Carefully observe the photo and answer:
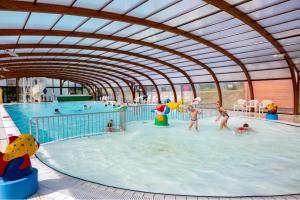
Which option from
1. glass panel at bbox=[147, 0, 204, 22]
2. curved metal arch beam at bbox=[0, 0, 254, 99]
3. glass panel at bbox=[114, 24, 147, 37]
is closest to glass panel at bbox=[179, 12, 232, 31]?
curved metal arch beam at bbox=[0, 0, 254, 99]

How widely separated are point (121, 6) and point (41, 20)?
4193mm

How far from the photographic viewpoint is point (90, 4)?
30.0ft

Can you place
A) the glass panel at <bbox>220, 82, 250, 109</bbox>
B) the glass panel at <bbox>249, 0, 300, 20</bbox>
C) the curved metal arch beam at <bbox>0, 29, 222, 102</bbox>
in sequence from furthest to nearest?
the glass panel at <bbox>220, 82, 250, 109</bbox>, the curved metal arch beam at <bbox>0, 29, 222, 102</bbox>, the glass panel at <bbox>249, 0, 300, 20</bbox>

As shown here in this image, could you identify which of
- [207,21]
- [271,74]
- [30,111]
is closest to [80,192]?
[207,21]

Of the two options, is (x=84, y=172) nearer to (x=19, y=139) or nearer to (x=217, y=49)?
(x=19, y=139)

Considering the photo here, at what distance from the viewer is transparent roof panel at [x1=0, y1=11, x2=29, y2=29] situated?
940 cm

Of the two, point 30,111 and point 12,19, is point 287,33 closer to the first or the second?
point 12,19

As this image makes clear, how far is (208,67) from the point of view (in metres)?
20.3

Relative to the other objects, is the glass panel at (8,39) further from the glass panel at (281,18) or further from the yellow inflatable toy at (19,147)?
the glass panel at (281,18)

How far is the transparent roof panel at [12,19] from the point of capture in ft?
30.8

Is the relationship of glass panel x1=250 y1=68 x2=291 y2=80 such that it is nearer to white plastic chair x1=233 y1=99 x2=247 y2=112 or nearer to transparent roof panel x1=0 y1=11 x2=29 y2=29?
white plastic chair x1=233 y1=99 x2=247 y2=112

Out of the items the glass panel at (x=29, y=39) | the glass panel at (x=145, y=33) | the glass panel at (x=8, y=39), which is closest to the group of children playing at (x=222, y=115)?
the glass panel at (x=145, y=33)

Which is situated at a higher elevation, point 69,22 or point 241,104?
point 69,22

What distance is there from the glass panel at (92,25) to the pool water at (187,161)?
5.96 meters
